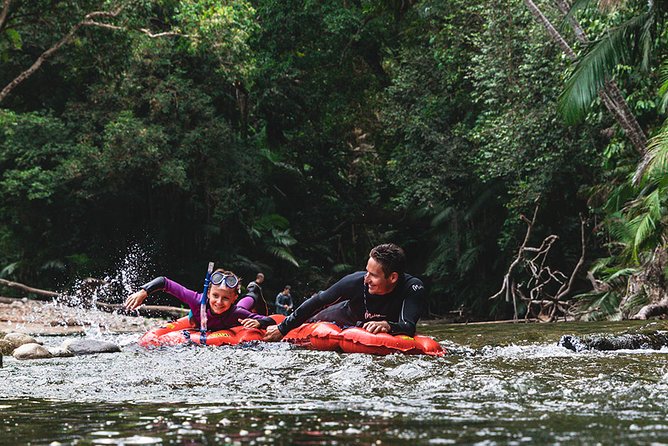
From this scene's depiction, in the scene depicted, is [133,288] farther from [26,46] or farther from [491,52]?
[491,52]

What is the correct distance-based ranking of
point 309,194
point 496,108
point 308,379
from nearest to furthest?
point 308,379 < point 496,108 < point 309,194

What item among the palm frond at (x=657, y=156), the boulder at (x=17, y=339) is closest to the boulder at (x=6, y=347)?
the boulder at (x=17, y=339)

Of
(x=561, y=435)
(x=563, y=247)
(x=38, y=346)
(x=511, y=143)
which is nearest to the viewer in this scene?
(x=561, y=435)

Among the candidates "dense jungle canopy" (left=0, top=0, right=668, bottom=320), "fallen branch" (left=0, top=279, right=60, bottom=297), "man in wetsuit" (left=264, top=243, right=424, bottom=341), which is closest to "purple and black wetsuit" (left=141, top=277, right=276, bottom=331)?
"man in wetsuit" (left=264, top=243, right=424, bottom=341)

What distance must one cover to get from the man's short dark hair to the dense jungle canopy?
29.2 ft

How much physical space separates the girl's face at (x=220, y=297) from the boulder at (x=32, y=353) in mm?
1828

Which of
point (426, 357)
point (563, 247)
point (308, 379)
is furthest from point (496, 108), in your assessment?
point (308, 379)

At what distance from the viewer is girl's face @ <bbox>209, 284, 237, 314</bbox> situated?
10.5m

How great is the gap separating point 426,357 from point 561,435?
4426 mm

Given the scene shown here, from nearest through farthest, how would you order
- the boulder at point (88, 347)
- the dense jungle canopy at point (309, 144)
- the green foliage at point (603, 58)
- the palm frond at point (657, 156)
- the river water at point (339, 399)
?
the river water at point (339, 399) < the boulder at point (88, 347) < the palm frond at point (657, 156) < the green foliage at point (603, 58) < the dense jungle canopy at point (309, 144)

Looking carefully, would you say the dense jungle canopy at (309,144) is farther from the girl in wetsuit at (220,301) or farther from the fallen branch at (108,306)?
the girl in wetsuit at (220,301)

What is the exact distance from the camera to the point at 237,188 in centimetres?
2728

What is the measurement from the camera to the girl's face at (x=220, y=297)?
10.5 meters

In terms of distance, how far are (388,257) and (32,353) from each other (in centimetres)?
416
